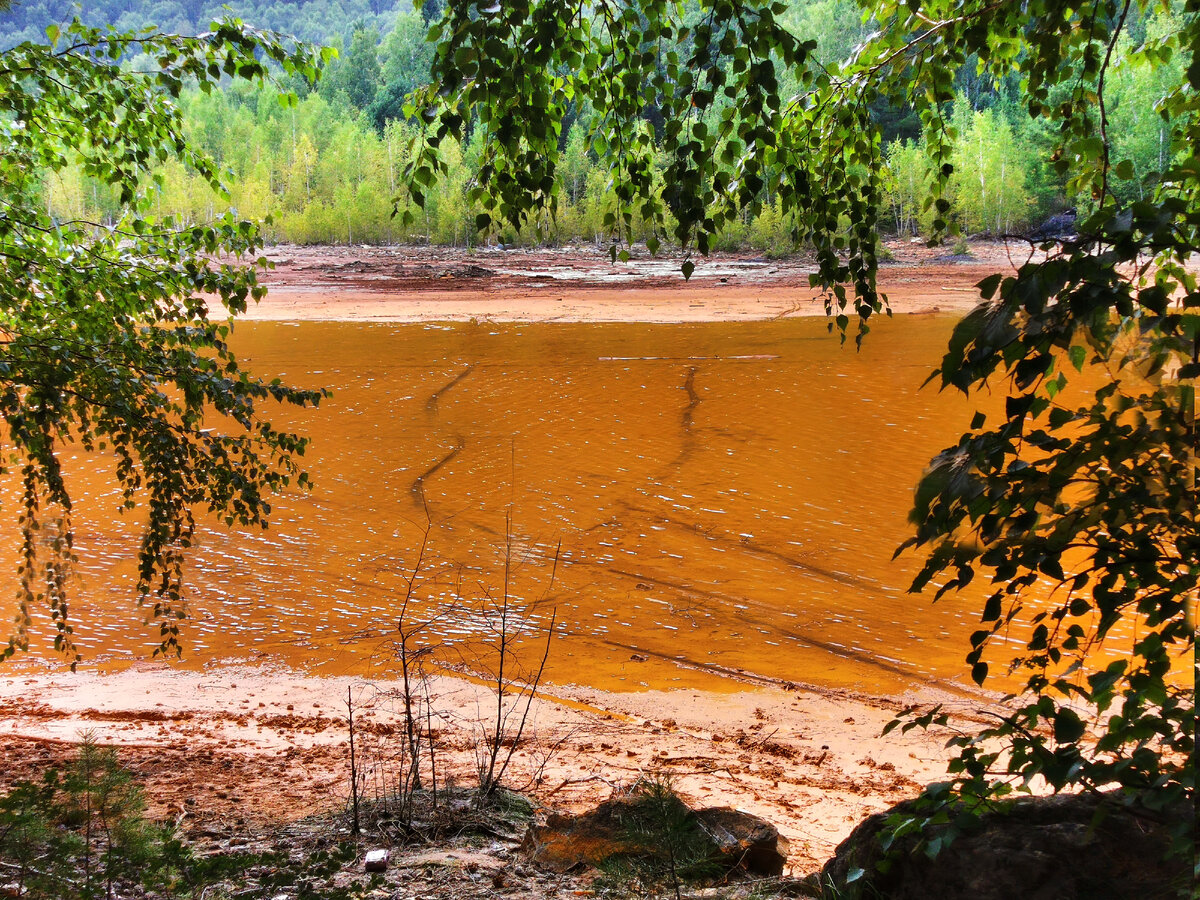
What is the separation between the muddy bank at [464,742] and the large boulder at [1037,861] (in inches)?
52.4

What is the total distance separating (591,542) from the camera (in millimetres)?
8094

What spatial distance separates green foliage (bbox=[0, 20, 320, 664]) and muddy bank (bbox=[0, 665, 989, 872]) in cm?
100

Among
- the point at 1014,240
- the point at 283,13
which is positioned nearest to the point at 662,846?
the point at 1014,240

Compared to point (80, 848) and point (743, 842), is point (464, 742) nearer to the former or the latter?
point (743, 842)

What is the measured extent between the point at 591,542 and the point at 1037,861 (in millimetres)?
6105

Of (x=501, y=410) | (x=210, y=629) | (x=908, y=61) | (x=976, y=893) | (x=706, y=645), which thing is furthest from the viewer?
(x=501, y=410)

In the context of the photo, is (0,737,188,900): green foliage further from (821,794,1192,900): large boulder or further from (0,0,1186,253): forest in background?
(0,0,1186,253): forest in background

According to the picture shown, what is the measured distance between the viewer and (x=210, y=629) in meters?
6.75

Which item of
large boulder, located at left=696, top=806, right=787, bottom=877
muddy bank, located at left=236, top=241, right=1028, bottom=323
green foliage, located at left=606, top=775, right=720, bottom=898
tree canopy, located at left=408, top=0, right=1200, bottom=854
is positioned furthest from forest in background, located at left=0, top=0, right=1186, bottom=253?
green foliage, located at left=606, top=775, right=720, bottom=898

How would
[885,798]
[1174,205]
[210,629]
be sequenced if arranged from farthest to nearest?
[210,629] < [885,798] < [1174,205]

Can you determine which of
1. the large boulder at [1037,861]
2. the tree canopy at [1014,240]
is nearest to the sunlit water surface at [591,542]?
the tree canopy at [1014,240]

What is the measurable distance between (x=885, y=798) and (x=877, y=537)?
13.0 feet

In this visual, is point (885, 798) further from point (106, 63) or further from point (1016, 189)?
point (1016, 189)

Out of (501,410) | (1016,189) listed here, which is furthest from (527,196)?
(1016,189)
